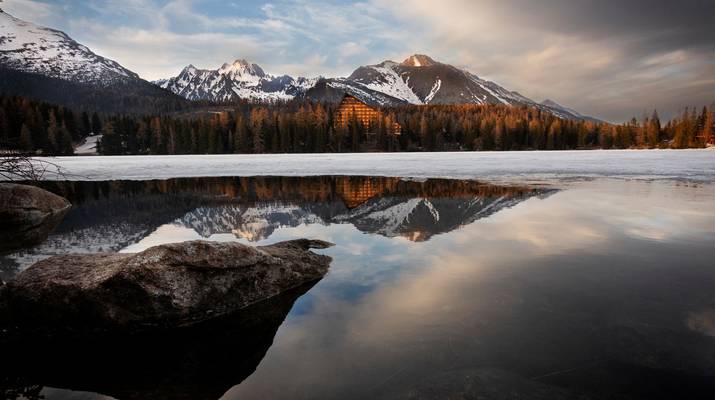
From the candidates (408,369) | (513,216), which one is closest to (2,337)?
(408,369)

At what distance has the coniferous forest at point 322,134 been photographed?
102875 mm

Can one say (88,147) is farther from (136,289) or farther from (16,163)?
(136,289)

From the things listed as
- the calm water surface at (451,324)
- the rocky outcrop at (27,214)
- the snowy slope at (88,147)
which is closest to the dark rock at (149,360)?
the calm water surface at (451,324)

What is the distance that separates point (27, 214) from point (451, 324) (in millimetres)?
17970

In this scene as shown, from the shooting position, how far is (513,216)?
14.3m

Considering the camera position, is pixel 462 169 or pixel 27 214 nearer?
pixel 27 214

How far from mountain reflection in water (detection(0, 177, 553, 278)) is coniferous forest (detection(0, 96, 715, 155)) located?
80.6 m

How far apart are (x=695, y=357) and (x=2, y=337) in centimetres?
986

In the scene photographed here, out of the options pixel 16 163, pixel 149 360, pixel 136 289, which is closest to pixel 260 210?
pixel 16 163

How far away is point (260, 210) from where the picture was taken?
17.2 m

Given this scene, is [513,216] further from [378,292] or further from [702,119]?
[702,119]

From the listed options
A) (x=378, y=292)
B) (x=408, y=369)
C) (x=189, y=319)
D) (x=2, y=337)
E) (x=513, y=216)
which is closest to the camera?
(x=408, y=369)

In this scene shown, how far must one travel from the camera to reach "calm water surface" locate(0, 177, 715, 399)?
4727mm

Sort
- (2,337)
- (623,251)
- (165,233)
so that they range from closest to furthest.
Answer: (2,337) < (623,251) < (165,233)
